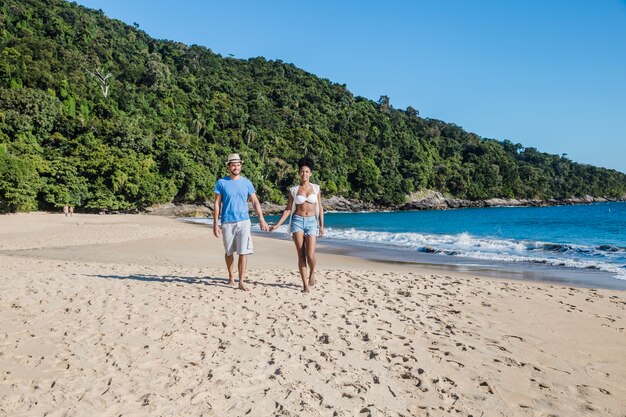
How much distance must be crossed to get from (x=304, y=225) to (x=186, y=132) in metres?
72.7

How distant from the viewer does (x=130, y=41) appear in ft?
338

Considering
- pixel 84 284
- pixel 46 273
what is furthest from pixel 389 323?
pixel 46 273

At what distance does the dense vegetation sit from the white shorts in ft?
119

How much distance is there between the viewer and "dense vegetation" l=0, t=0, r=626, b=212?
50.5 meters

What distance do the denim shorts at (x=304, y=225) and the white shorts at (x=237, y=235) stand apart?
0.73 metres

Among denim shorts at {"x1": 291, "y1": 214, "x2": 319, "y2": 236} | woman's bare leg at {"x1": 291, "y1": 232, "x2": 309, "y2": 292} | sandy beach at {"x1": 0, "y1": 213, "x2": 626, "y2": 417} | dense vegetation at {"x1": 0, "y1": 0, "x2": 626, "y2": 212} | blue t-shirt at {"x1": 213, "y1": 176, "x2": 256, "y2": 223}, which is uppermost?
dense vegetation at {"x1": 0, "y1": 0, "x2": 626, "y2": 212}

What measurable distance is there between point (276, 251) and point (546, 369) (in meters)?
12.6

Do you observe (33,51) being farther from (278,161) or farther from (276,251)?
(276,251)

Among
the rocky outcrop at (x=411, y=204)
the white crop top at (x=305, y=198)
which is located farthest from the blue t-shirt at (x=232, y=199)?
the rocky outcrop at (x=411, y=204)

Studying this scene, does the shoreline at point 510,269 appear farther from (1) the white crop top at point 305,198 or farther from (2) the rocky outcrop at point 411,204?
(2) the rocky outcrop at point 411,204

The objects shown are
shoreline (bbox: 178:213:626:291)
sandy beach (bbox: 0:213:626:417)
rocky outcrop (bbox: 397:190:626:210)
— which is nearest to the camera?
sandy beach (bbox: 0:213:626:417)

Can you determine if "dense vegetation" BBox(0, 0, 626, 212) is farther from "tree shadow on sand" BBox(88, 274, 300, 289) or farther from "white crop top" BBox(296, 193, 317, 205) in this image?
"white crop top" BBox(296, 193, 317, 205)

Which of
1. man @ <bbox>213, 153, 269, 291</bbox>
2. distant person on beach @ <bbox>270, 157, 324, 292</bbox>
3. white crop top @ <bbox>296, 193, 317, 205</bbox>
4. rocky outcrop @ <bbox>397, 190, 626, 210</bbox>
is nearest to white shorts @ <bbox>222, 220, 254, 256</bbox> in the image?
man @ <bbox>213, 153, 269, 291</bbox>

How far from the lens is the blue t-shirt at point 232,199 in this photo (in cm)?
634
